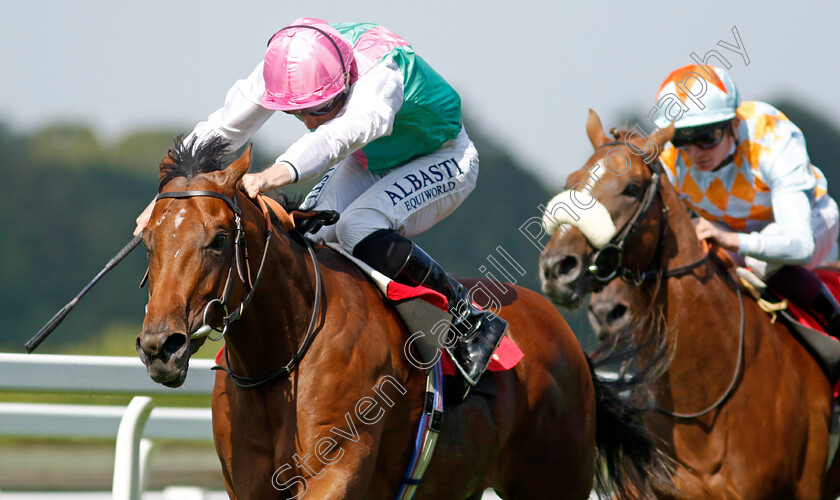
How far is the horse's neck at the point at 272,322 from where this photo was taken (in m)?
2.68

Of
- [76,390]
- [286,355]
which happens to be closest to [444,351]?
[286,355]

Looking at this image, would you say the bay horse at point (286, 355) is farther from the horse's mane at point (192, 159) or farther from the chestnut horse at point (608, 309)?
the chestnut horse at point (608, 309)

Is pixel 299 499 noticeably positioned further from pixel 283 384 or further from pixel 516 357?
pixel 516 357

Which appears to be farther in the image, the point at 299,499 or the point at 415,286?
the point at 415,286

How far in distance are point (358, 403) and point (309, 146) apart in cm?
75

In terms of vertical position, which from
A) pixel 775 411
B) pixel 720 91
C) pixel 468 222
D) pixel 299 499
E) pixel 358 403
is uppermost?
pixel 720 91

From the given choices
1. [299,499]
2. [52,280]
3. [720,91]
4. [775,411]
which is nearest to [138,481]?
[299,499]

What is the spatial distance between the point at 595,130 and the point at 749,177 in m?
0.77

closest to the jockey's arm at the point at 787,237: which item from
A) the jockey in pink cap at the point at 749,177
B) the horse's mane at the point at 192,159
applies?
the jockey in pink cap at the point at 749,177

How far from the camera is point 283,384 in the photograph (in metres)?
2.69

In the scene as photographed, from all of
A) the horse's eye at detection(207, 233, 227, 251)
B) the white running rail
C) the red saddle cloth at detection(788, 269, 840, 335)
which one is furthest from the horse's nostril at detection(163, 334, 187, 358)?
the red saddle cloth at detection(788, 269, 840, 335)

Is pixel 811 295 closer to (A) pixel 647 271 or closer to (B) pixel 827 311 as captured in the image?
(B) pixel 827 311

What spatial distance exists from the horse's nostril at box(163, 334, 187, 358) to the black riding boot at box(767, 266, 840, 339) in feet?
9.67

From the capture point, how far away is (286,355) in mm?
2715
